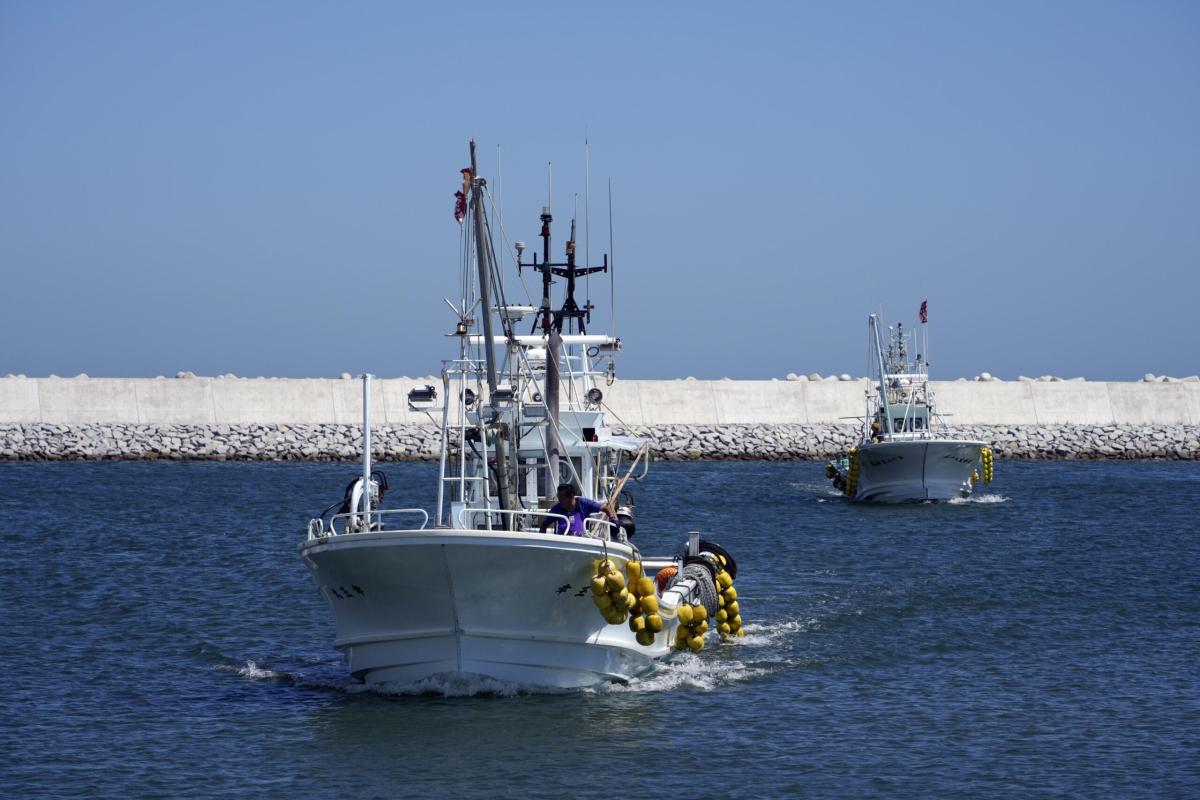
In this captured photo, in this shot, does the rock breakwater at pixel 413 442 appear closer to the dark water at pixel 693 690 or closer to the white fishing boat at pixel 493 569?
the dark water at pixel 693 690

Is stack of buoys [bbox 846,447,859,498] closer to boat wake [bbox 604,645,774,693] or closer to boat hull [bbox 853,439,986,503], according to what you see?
boat hull [bbox 853,439,986,503]

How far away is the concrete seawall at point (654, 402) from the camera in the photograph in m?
73.2

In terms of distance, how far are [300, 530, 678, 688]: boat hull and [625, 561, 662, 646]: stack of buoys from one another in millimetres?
220

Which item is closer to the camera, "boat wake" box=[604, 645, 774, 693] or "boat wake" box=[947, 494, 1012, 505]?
"boat wake" box=[604, 645, 774, 693]

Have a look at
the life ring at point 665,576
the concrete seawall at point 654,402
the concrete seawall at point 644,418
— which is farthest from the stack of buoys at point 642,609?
the concrete seawall at point 654,402

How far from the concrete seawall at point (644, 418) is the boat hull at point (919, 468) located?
19472 millimetres

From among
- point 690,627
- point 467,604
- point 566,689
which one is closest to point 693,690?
point 690,627

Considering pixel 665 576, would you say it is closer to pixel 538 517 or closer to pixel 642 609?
pixel 538 517

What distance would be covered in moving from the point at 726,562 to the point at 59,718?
31.8 feet

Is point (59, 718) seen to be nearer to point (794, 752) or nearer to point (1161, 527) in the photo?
point (794, 752)

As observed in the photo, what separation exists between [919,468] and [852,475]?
271 centimetres

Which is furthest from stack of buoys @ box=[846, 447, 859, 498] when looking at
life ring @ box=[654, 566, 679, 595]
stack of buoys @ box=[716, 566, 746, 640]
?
life ring @ box=[654, 566, 679, 595]

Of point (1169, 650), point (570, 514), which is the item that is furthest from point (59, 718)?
point (1169, 650)

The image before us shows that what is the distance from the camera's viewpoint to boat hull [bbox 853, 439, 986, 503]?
47.1 metres
